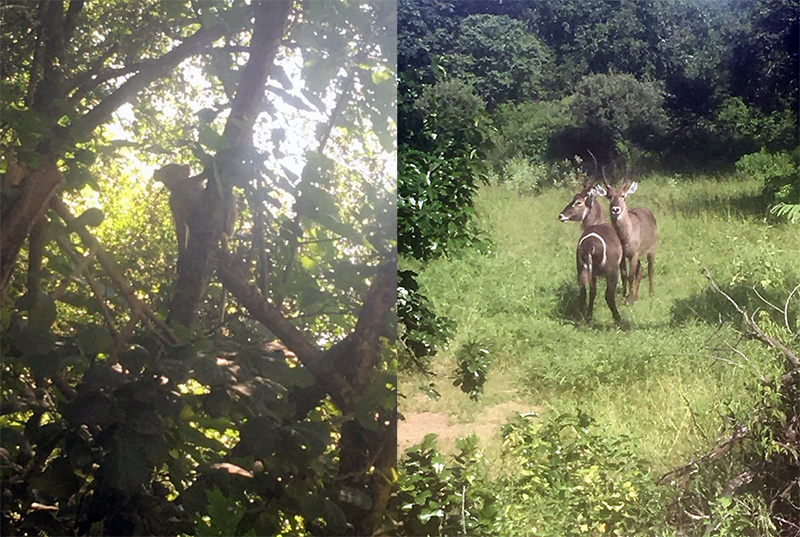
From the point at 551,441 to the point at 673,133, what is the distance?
0.91 meters

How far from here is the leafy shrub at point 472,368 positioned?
2406mm

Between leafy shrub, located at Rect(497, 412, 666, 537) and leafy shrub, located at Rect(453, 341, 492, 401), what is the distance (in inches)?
5.2

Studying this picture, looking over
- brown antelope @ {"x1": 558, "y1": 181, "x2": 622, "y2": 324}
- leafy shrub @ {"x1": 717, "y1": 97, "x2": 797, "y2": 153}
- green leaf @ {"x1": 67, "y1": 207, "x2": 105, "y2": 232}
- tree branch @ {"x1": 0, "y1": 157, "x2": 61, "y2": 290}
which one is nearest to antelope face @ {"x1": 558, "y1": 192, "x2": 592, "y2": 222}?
brown antelope @ {"x1": 558, "y1": 181, "x2": 622, "y2": 324}

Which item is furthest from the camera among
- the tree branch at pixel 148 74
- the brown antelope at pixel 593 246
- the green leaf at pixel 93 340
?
the brown antelope at pixel 593 246

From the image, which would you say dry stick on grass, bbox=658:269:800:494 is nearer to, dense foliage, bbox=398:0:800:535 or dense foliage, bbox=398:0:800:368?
dense foliage, bbox=398:0:800:535

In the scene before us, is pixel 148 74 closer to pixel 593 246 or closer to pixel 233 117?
pixel 233 117

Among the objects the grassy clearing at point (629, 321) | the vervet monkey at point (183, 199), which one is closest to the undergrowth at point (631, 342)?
the grassy clearing at point (629, 321)

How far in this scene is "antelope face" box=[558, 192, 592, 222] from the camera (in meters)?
2.45

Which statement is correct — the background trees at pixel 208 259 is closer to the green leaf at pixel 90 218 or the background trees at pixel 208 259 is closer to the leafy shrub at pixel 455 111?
the green leaf at pixel 90 218

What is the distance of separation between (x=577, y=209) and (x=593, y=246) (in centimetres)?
11

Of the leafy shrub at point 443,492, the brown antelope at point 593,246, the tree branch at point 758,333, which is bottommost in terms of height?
the leafy shrub at point 443,492

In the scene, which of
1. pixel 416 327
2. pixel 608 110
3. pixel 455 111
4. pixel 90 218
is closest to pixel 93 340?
pixel 90 218

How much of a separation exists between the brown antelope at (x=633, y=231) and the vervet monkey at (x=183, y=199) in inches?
40.4

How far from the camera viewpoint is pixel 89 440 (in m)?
2.16
